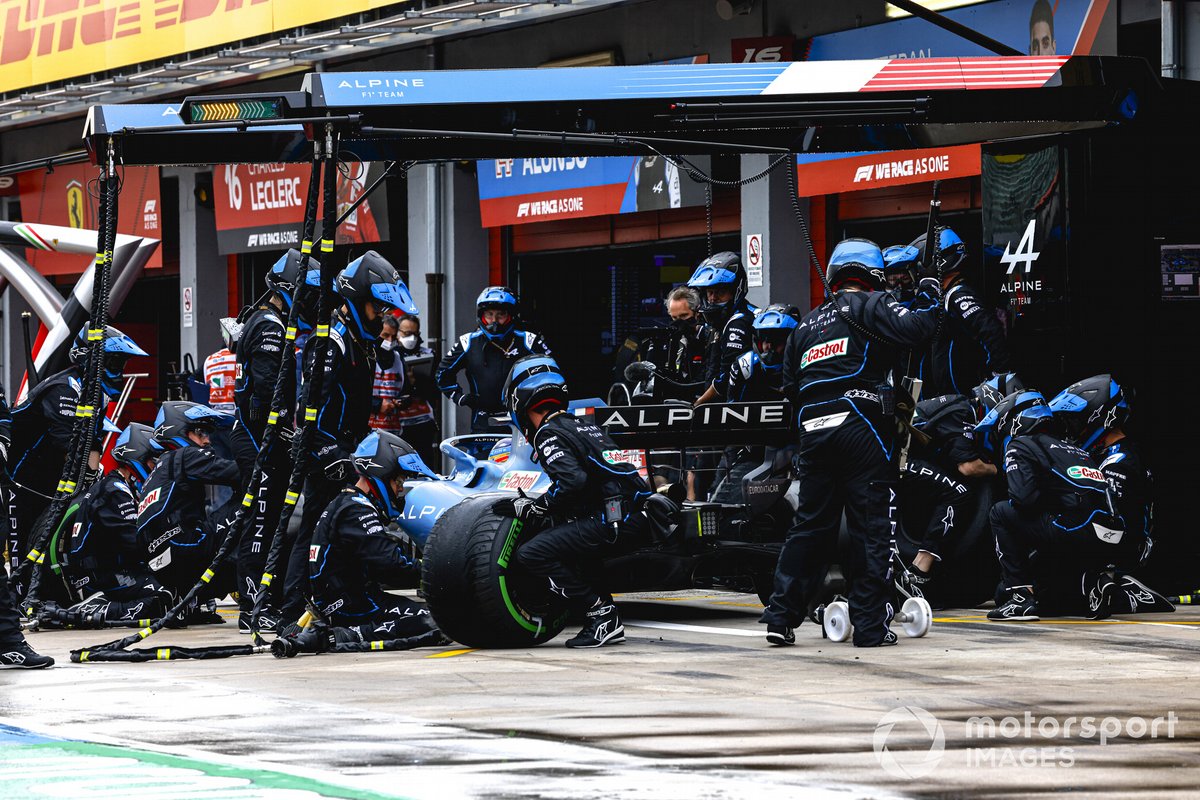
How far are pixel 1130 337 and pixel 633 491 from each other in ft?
12.5

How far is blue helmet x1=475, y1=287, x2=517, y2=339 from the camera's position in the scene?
14.5 m

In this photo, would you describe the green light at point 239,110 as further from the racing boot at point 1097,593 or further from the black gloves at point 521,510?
the racing boot at point 1097,593

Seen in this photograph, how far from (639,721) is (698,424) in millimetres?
3705

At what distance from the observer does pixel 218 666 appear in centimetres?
949

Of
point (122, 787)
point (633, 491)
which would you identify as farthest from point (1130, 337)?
point (122, 787)

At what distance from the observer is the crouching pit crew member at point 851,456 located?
9820mm

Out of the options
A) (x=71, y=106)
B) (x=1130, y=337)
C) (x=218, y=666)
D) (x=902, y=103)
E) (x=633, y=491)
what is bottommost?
(x=218, y=666)

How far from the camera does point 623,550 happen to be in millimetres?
10086

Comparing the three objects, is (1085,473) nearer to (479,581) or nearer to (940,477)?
(940,477)

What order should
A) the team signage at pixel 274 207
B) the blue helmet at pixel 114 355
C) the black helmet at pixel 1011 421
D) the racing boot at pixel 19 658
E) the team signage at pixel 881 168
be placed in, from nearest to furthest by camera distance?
the racing boot at pixel 19 658 < the black helmet at pixel 1011 421 < the blue helmet at pixel 114 355 < the team signage at pixel 881 168 < the team signage at pixel 274 207

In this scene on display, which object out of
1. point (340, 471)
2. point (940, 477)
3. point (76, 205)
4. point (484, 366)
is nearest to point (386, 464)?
point (340, 471)

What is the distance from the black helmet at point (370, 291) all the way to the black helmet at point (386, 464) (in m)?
0.61

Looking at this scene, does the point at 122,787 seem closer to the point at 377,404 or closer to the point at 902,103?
the point at 902,103

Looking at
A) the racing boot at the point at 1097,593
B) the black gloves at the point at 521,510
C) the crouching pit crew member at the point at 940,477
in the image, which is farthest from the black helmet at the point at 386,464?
the racing boot at the point at 1097,593
